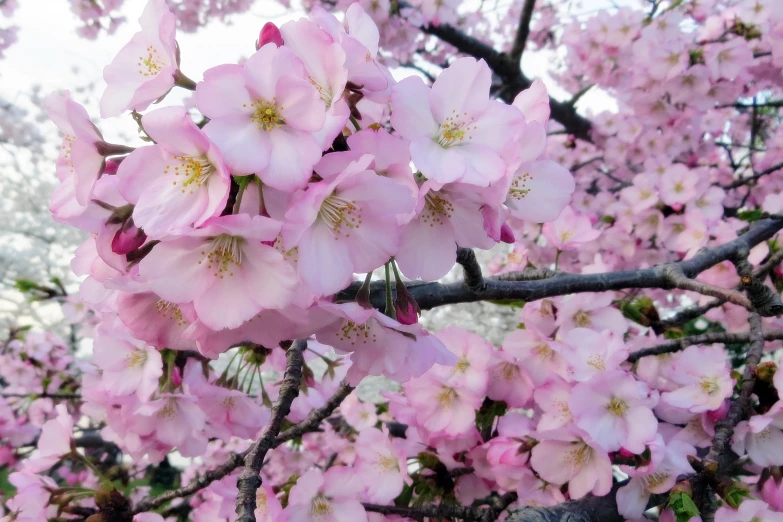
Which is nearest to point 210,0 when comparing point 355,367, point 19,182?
point 355,367

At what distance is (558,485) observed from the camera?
1.34m

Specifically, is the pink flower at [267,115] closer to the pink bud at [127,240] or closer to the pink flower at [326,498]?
the pink bud at [127,240]

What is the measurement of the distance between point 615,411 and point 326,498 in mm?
701

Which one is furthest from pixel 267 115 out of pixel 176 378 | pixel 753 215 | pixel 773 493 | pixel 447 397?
pixel 753 215

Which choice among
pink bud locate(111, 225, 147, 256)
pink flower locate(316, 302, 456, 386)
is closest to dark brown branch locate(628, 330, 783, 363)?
pink flower locate(316, 302, 456, 386)

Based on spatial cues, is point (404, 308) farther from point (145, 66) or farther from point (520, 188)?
point (145, 66)

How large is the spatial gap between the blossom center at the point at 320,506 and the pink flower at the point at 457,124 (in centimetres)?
92

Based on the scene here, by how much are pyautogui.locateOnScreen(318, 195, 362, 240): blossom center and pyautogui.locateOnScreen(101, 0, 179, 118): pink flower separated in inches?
10.4

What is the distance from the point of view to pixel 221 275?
2.32ft

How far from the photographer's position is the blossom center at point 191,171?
0.66 metres

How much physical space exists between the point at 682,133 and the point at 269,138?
12.7ft

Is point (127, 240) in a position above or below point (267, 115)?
below

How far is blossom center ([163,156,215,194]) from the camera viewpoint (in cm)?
66

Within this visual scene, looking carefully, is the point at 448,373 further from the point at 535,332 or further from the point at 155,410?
the point at 155,410
